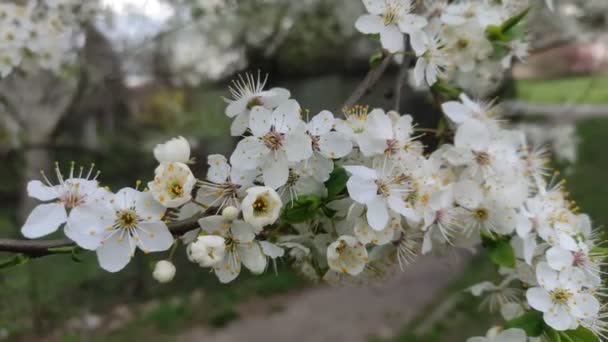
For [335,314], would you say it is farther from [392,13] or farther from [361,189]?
[361,189]

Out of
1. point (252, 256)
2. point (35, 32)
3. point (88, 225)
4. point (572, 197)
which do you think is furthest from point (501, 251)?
point (572, 197)

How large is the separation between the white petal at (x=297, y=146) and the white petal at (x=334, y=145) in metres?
0.03

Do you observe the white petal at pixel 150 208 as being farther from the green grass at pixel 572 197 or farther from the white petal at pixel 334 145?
the green grass at pixel 572 197

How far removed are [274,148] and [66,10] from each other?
6.08ft

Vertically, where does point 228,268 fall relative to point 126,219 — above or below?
below

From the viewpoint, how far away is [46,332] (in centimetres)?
480

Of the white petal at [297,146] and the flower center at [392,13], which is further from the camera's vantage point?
the flower center at [392,13]

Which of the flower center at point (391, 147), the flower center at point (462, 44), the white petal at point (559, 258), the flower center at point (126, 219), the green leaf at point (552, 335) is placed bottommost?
the green leaf at point (552, 335)

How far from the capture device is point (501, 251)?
122cm

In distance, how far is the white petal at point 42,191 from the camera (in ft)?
3.24

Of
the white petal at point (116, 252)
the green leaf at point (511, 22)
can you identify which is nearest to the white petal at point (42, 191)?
the white petal at point (116, 252)

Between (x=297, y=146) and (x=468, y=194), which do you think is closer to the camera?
(x=297, y=146)

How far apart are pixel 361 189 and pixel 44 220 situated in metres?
0.54

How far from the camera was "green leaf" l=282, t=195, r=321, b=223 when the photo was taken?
1000mm
